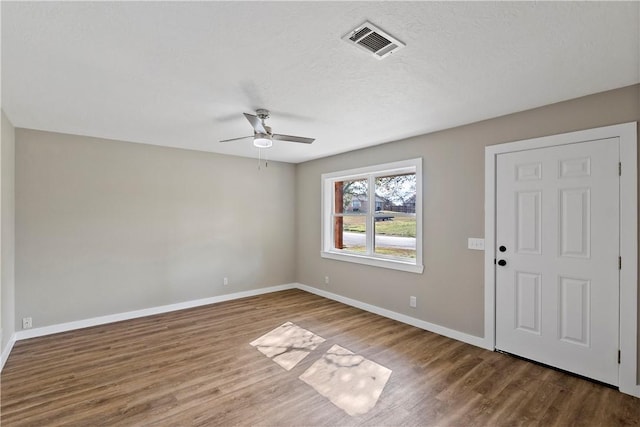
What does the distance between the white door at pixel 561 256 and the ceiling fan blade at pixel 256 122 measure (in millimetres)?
2522

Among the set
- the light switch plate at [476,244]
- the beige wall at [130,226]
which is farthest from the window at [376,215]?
the beige wall at [130,226]

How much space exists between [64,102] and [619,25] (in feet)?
13.8

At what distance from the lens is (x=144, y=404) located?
2.33m

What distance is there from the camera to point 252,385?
2588mm

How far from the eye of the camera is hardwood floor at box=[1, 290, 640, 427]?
217 cm

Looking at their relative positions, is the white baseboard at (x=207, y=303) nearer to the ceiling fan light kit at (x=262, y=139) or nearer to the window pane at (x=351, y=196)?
the window pane at (x=351, y=196)

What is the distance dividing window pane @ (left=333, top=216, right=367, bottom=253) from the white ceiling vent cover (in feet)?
10.7

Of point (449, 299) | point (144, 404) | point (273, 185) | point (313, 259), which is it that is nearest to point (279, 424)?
point (144, 404)

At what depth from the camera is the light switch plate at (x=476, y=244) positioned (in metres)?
3.33

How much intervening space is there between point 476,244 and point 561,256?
0.77m

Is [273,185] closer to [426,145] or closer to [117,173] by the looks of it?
[117,173]

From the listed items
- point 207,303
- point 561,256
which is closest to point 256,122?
point 561,256

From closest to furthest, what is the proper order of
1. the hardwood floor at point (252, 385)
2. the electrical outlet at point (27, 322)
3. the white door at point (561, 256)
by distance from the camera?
the hardwood floor at point (252, 385) → the white door at point (561, 256) → the electrical outlet at point (27, 322)

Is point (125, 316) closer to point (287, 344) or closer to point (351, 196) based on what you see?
point (287, 344)
